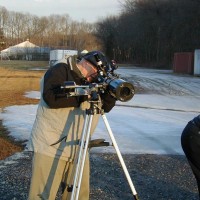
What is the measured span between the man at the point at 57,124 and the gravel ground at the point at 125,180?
172cm

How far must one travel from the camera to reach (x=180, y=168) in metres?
6.95

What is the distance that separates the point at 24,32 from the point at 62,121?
145 metres

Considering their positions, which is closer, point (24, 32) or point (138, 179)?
point (138, 179)

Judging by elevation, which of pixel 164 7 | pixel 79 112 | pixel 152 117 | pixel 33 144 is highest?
pixel 164 7

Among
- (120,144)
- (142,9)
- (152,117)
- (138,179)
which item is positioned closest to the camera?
(138,179)

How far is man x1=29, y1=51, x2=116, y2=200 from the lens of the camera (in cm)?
350

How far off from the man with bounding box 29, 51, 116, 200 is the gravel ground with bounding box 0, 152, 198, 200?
172cm

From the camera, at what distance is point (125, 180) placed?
6066mm

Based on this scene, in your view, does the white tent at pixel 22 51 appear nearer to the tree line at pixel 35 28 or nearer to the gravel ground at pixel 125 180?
the tree line at pixel 35 28

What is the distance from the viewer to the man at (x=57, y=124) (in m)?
3.50

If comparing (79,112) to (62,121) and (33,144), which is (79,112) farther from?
(33,144)

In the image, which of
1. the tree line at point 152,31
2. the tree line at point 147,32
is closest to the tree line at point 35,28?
the tree line at point 147,32

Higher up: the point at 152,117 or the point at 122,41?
the point at 122,41

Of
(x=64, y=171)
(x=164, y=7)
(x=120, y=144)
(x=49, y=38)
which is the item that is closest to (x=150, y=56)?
(x=164, y=7)
